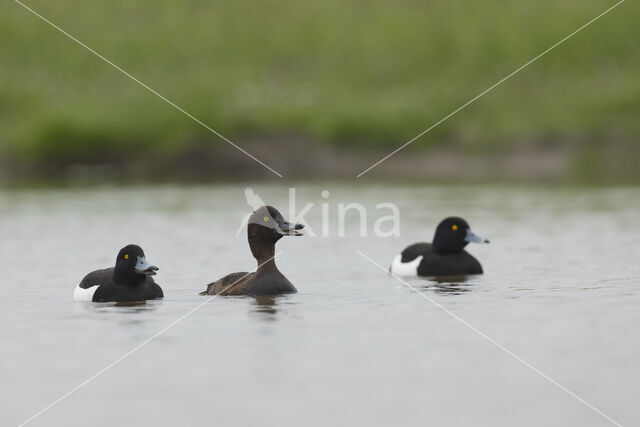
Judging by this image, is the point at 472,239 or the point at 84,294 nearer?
the point at 84,294

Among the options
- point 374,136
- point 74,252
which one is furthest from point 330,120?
point 74,252

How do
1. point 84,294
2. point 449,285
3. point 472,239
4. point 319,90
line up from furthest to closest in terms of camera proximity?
point 319,90 < point 472,239 < point 449,285 < point 84,294

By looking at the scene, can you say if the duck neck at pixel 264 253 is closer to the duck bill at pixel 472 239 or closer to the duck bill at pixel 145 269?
the duck bill at pixel 145 269

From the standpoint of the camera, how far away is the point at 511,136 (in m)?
41.5

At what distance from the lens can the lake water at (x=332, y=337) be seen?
8938mm

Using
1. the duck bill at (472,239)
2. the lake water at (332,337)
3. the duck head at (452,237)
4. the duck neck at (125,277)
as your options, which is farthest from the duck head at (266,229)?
the duck bill at (472,239)

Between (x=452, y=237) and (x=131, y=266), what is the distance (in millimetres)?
4793

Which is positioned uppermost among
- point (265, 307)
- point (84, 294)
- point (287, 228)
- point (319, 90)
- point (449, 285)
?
point (319, 90)

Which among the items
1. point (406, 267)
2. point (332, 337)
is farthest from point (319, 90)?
point (332, 337)

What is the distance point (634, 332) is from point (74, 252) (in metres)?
11.1

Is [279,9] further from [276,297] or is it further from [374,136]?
[276,297]

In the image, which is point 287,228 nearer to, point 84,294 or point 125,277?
point 125,277

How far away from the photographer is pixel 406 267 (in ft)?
54.7

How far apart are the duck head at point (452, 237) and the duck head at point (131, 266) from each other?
4.43 m
